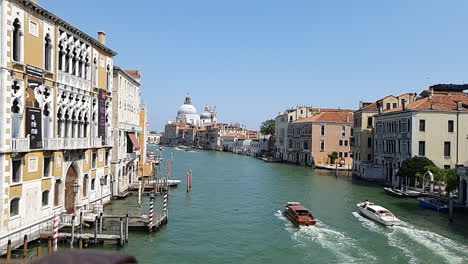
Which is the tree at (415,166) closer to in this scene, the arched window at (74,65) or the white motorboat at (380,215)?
the white motorboat at (380,215)

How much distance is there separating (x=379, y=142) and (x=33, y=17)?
103 ft

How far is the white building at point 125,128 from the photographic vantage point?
83.4 ft

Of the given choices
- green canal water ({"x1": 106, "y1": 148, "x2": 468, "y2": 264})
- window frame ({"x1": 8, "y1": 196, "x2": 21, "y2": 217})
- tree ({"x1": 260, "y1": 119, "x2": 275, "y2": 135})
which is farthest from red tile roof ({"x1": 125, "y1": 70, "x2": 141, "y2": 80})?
tree ({"x1": 260, "y1": 119, "x2": 275, "y2": 135})

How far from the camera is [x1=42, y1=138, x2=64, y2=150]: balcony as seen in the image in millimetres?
15553

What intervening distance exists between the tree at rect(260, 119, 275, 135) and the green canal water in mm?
80264

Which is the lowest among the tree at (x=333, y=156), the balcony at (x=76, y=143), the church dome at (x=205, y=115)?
the tree at (x=333, y=156)

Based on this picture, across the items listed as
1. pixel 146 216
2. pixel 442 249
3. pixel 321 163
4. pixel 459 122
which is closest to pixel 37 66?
pixel 146 216

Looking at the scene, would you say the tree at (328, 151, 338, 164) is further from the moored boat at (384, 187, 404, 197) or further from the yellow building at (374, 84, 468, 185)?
the moored boat at (384, 187, 404, 197)

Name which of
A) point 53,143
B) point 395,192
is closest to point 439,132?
point 395,192

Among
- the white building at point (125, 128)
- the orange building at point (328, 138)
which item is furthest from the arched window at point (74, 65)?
the orange building at point (328, 138)

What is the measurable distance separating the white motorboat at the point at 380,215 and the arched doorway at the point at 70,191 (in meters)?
13.1

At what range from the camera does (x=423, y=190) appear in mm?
28812

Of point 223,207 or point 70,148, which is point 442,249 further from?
point 70,148

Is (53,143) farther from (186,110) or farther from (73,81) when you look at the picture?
(186,110)
